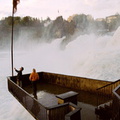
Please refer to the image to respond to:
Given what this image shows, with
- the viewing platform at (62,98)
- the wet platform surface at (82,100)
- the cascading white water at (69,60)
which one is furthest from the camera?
the cascading white water at (69,60)

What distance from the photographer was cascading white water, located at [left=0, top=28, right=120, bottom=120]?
30.2 metres

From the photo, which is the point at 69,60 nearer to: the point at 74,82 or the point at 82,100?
the point at 74,82

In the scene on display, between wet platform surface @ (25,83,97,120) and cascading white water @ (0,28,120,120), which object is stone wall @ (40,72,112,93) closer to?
wet platform surface @ (25,83,97,120)

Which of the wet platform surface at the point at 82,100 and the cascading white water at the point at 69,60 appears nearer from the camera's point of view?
the wet platform surface at the point at 82,100

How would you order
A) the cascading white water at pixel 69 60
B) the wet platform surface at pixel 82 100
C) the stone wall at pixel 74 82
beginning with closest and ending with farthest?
the wet platform surface at pixel 82 100 → the stone wall at pixel 74 82 → the cascading white water at pixel 69 60

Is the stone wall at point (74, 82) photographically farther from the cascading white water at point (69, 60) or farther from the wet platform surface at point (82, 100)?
the cascading white water at point (69, 60)

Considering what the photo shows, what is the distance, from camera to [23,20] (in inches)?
2842

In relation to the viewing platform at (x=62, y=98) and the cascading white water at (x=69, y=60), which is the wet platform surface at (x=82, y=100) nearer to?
the viewing platform at (x=62, y=98)

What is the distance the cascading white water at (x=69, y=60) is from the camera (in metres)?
30.2

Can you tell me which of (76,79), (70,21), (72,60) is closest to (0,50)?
(70,21)

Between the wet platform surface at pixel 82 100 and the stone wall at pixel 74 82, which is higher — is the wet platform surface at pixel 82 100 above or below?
below

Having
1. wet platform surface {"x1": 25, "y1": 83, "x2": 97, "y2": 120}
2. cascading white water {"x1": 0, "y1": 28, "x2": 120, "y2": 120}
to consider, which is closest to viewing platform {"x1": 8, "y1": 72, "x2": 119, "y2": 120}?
wet platform surface {"x1": 25, "y1": 83, "x2": 97, "y2": 120}

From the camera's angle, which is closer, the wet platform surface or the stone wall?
the wet platform surface

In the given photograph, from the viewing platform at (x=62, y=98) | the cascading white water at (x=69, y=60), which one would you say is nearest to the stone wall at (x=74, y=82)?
the viewing platform at (x=62, y=98)
